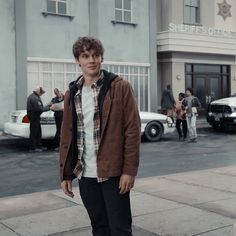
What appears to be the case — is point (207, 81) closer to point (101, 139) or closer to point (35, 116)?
point (35, 116)

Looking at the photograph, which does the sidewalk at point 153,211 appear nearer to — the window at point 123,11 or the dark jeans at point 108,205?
the dark jeans at point 108,205

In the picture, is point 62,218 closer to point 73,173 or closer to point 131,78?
point 73,173

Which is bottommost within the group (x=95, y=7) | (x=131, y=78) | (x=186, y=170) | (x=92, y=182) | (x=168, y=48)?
(x=186, y=170)

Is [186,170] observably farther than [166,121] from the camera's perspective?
No

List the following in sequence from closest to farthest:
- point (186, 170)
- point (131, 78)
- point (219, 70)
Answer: point (186, 170)
point (131, 78)
point (219, 70)

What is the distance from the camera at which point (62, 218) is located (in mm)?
5543

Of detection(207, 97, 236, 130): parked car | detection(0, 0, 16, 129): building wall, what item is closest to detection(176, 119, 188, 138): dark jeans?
detection(207, 97, 236, 130): parked car

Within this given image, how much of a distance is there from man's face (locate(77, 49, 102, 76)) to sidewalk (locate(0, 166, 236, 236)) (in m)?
2.07

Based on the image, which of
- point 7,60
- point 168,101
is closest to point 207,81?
point 168,101

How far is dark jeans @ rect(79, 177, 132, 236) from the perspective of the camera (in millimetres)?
3396

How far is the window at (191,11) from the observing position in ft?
75.4

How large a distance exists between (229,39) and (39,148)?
13.8 metres

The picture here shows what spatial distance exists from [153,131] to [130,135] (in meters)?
11.9

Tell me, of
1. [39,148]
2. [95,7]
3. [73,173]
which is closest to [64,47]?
[95,7]
